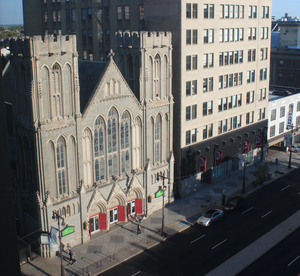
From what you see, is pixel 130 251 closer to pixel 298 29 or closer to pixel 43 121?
pixel 43 121

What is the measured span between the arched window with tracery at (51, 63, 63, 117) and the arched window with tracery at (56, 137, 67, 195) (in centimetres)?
295

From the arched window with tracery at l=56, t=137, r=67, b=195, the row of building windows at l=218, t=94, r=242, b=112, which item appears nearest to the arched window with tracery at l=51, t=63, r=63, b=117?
the arched window with tracery at l=56, t=137, r=67, b=195

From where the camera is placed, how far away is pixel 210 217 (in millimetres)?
45250

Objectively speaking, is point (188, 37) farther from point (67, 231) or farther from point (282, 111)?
point (282, 111)

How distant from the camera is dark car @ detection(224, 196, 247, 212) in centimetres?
4838

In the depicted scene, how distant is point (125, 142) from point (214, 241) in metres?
15.8

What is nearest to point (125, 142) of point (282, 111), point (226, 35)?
point (226, 35)

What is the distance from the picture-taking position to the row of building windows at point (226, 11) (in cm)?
4873

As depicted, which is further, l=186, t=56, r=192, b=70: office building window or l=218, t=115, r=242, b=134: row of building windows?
l=218, t=115, r=242, b=134: row of building windows

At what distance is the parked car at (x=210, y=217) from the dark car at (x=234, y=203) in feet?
6.62

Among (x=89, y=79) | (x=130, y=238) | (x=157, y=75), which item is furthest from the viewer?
(x=157, y=75)

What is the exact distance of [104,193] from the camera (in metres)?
42.4

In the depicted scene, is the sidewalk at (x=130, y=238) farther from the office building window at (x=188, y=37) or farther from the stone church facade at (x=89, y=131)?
the office building window at (x=188, y=37)

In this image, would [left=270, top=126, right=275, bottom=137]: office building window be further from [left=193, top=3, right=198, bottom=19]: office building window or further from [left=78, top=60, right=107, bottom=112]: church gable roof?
[left=78, top=60, right=107, bottom=112]: church gable roof
